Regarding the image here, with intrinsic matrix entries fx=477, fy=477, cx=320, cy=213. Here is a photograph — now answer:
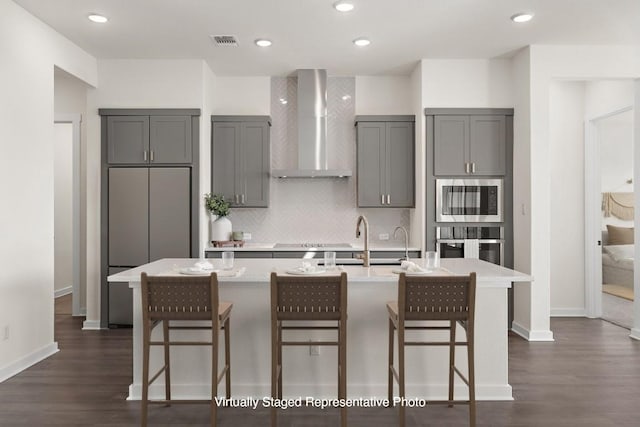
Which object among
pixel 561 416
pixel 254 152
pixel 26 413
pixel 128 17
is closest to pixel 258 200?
pixel 254 152

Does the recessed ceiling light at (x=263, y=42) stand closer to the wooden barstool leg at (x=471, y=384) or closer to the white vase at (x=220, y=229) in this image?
the white vase at (x=220, y=229)

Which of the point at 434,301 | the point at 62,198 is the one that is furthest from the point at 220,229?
the point at 434,301

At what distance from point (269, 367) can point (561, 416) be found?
1.92 m

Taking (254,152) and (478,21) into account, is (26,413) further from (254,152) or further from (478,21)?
(478,21)

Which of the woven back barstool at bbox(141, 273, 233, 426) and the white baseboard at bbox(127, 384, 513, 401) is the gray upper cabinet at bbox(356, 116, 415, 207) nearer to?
the white baseboard at bbox(127, 384, 513, 401)

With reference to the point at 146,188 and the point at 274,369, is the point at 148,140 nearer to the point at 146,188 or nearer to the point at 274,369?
the point at 146,188

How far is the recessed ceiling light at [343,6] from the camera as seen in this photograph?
390 cm

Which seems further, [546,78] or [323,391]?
[546,78]

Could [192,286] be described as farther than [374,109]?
No

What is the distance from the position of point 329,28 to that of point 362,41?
0.47 meters

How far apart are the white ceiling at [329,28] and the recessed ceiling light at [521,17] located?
0.06m

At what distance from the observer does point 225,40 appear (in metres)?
4.79

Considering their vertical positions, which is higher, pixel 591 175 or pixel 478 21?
pixel 478 21

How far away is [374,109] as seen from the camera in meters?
6.08
